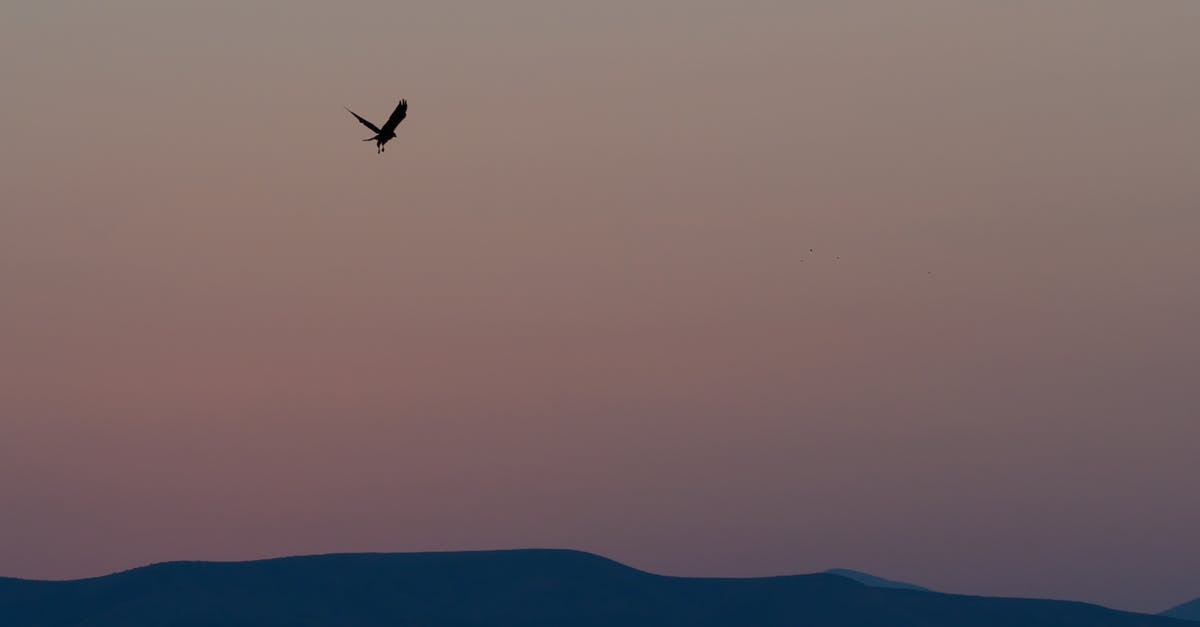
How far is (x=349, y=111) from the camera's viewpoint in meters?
71.9

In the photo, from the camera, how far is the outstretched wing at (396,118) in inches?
3199

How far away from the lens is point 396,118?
8150 cm

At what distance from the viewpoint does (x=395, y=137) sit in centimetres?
8169

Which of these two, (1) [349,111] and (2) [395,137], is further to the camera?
(2) [395,137]

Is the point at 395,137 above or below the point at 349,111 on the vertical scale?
above

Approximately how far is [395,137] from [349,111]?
978cm

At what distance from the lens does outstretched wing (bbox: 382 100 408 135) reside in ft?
267
